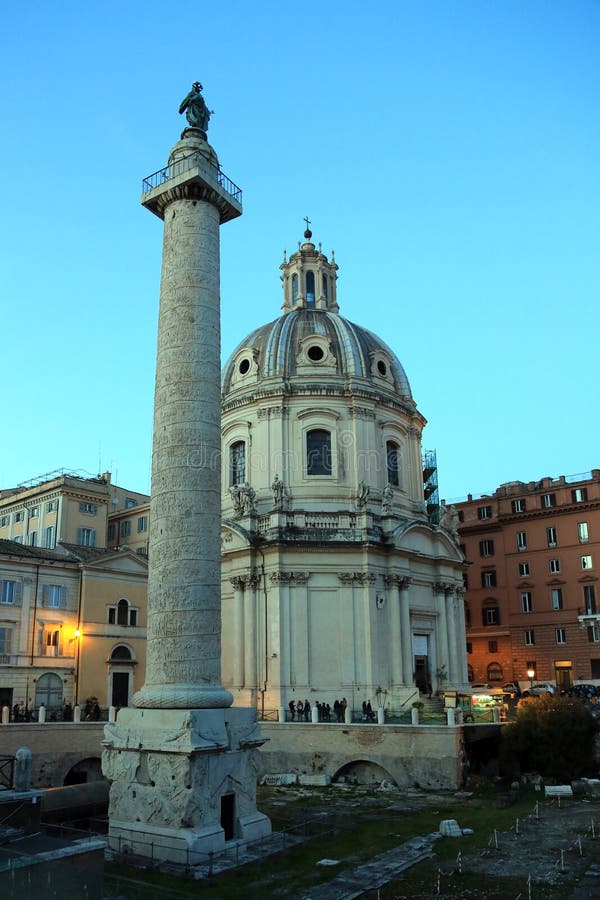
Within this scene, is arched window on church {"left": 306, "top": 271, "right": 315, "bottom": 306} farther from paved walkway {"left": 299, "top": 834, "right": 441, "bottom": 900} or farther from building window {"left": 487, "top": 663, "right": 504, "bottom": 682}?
paved walkway {"left": 299, "top": 834, "right": 441, "bottom": 900}

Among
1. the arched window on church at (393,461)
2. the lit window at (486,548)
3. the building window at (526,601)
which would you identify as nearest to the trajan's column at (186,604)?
the arched window on church at (393,461)

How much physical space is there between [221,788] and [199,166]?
16.6m

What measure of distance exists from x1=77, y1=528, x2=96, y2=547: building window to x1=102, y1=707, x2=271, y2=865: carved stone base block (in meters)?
34.7

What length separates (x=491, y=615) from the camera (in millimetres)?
62250

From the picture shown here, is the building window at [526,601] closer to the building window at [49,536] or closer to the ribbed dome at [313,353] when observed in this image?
the ribbed dome at [313,353]

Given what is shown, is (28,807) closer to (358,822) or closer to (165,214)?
(358,822)

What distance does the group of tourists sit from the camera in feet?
115

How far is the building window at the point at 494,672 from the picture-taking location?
6078 centimetres

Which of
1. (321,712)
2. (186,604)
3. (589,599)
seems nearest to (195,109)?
(186,604)

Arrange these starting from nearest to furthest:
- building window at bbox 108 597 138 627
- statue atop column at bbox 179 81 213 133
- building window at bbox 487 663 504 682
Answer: statue atop column at bbox 179 81 213 133, building window at bbox 108 597 138 627, building window at bbox 487 663 504 682

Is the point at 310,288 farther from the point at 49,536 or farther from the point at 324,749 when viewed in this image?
the point at 324,749

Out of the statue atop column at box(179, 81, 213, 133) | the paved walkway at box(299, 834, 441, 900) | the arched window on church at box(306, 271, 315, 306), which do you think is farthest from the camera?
the arched window on church at box(306, 271, 315, 306)

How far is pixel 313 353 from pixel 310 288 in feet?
23.0

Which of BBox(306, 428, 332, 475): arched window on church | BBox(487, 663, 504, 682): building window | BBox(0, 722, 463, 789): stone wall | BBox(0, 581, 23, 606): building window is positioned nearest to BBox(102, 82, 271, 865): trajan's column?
BBox(0, 722, 463, 789): stone wall
